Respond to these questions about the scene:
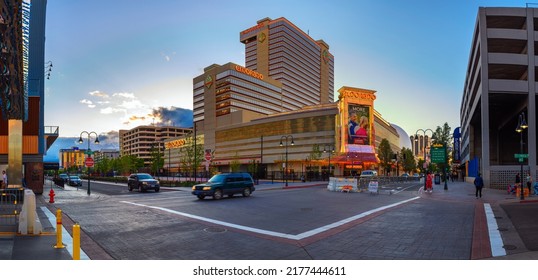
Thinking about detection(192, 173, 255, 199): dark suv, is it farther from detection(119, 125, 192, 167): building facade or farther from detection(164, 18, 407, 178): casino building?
detection(119, 125, 192, 167): building facade

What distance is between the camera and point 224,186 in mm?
24188

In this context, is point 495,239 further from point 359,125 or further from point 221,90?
point 221,90

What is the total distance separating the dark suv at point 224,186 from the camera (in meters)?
23.5

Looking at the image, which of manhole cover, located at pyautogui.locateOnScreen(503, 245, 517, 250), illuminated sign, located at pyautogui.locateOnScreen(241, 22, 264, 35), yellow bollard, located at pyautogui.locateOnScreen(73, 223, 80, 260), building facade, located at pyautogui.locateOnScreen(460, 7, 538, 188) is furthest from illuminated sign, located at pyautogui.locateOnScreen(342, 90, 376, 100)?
illuminated sign, located at pyautogui.locateOnScreen(241, 22, 264, 35)

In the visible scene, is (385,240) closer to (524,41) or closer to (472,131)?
(524,41)

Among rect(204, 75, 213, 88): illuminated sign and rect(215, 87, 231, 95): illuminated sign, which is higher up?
rect(204, 75, 213, 88): illuminated sign

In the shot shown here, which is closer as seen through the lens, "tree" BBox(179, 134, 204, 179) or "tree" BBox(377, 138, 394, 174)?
"tree" BBox(179, 134, 204, 179)

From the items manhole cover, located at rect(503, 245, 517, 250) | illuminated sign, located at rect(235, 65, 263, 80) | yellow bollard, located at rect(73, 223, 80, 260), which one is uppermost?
illuminated sign, located at rect(235, 65, 263, 80)

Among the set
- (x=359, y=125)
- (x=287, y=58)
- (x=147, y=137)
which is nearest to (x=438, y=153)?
(x=359, y=125)

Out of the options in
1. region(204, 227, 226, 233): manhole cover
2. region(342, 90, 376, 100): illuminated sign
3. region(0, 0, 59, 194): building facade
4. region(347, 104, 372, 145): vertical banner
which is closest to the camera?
region(0, 0, 59, 194): building facade

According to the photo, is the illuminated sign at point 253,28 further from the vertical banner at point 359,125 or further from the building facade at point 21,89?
the building facade at point 21,89

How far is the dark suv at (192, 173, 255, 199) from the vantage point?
76.9 ft

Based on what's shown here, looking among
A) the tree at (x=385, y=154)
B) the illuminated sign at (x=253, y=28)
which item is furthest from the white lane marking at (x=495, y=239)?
the illuminated sign at (x=253, y=28)

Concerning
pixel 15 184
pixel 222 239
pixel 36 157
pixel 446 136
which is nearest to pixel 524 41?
pixel 222 239
